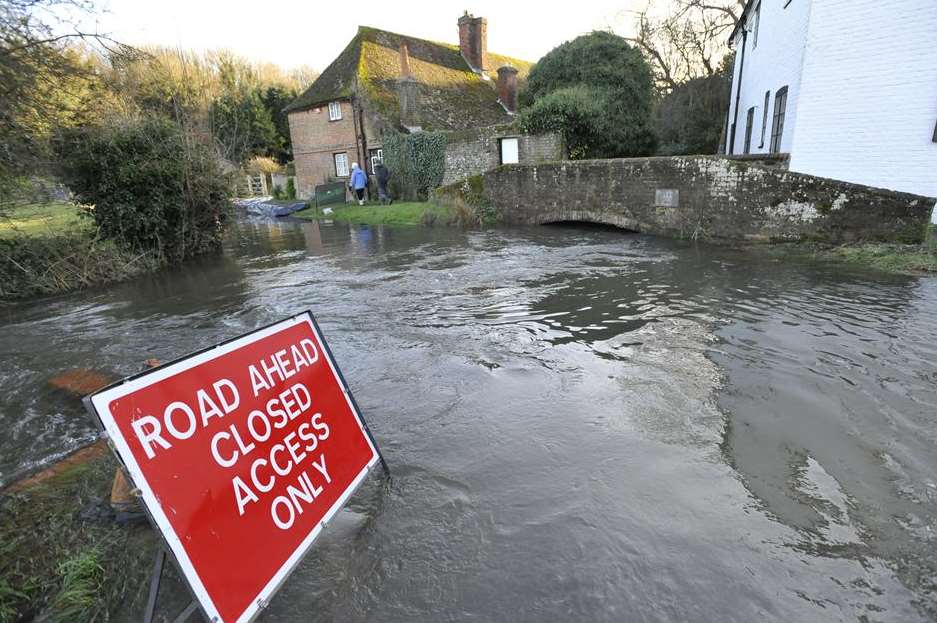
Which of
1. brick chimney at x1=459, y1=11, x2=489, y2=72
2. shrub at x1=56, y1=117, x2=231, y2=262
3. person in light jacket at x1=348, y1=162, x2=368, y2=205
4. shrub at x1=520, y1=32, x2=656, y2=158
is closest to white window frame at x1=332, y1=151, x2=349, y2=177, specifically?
person in light jacket at x1=348, y1=162, x2=368, y2=205

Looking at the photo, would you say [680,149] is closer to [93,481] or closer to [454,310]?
[454,310]

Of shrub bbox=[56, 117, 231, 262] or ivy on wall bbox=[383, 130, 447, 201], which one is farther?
ivy on wall bbox=[383, 130, 447, 201]

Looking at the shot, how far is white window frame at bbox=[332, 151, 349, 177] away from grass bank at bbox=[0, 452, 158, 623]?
26.4 m

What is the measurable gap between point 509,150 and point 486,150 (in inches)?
41.5

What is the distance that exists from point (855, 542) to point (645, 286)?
240 inches

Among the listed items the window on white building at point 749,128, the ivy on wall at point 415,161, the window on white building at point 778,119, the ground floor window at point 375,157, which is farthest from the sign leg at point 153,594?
the ground floor window at point 375,157

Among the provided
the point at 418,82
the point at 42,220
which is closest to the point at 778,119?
the point at 418,82

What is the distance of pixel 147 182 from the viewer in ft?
38.2

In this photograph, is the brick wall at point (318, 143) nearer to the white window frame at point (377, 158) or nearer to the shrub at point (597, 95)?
the white window frame at point (377, 158)

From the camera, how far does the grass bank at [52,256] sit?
9.70m

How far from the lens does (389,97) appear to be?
2570cm

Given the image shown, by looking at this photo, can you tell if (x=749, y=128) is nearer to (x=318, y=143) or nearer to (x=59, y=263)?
(x=318, y=143)

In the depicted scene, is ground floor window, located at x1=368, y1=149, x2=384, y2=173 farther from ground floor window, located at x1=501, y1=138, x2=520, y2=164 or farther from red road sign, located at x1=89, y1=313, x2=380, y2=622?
red road sign, located at x1=89, y1=313, x2=380, y2=622

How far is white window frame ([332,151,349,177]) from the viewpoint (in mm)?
27578
